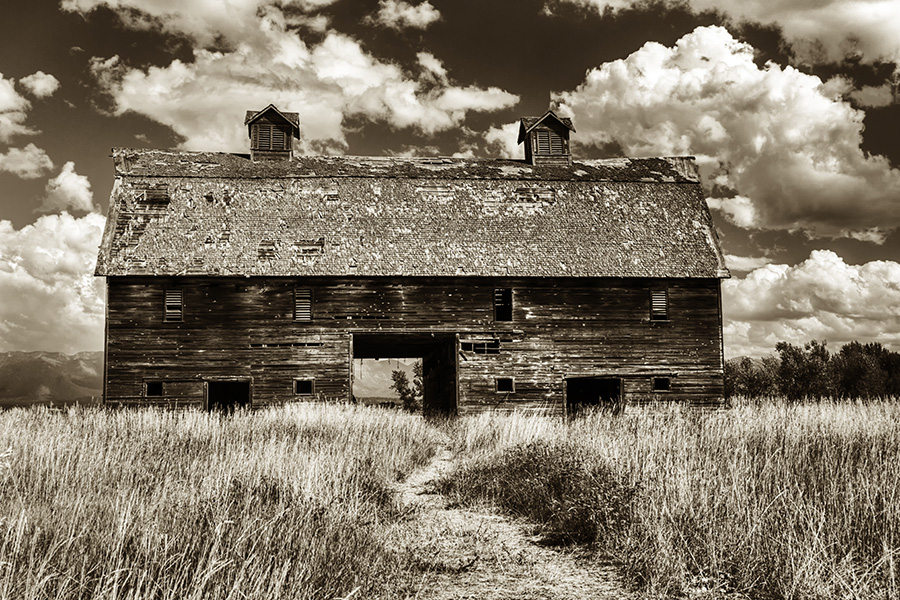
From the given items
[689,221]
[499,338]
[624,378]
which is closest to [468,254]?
[499,338]

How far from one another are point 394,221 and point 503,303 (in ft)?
15.6

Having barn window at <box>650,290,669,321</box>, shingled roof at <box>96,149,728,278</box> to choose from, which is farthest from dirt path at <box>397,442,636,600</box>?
barn window at <box>650,290,669,321</box>

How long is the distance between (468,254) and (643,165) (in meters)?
8.92

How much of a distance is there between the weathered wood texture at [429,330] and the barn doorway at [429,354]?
374 mm

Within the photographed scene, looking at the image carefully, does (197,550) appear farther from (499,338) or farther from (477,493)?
(499,338)

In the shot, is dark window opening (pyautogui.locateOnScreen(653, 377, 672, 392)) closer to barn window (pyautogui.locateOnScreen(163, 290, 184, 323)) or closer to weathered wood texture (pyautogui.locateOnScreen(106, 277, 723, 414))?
weathered wood texture (pyautogui.locateOnScreen(106, 277, 723, 414))

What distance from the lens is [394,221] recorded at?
24.5 m

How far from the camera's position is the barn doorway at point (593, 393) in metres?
23.9

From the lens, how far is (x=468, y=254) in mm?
23906

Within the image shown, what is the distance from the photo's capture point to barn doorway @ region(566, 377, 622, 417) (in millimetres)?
23922

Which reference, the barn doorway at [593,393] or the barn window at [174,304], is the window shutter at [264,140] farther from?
the barn doorway at [593,393]

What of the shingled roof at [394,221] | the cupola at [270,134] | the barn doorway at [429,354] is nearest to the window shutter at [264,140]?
the cupola at [270,134]

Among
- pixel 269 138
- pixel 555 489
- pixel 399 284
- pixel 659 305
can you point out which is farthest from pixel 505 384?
pixel 555 489

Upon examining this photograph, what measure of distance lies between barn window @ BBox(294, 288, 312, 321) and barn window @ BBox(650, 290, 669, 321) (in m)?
11.6
